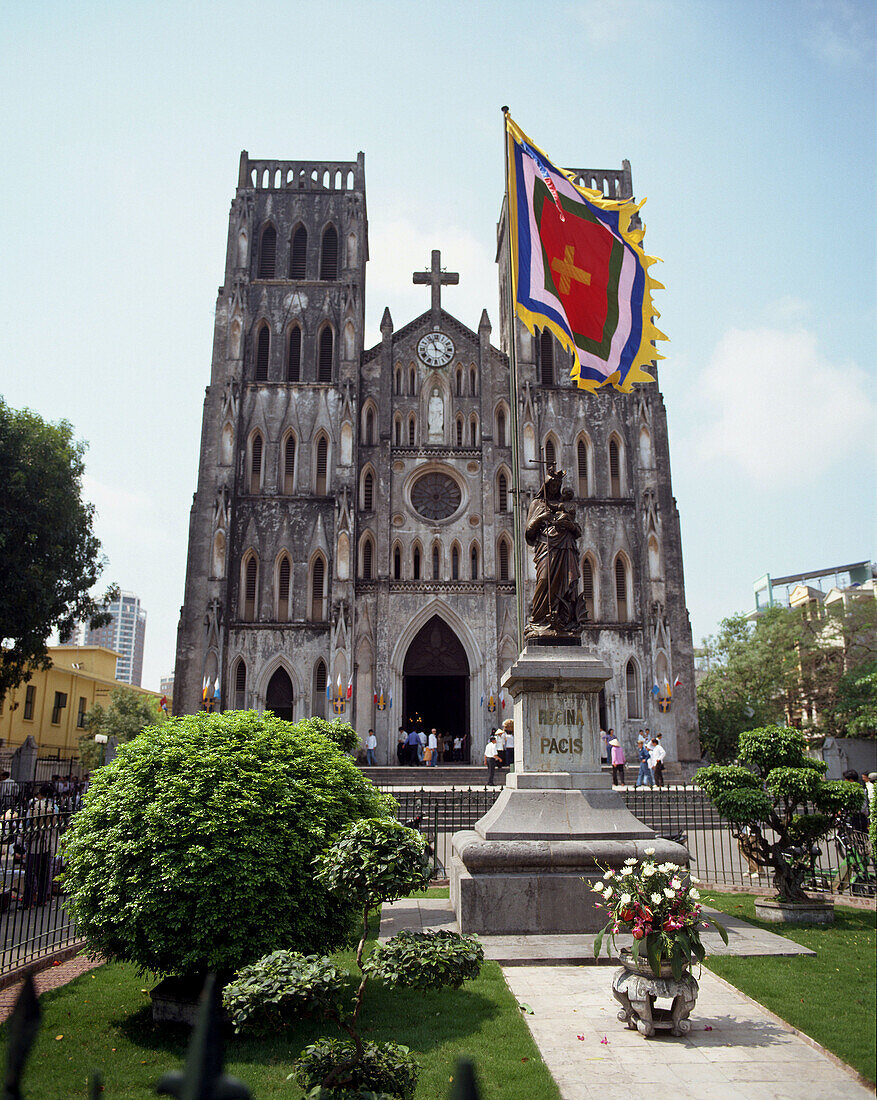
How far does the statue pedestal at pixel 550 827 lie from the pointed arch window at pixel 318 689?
20239 mm

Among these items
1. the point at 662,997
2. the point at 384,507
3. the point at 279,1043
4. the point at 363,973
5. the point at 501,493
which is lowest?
the point at 279,1043

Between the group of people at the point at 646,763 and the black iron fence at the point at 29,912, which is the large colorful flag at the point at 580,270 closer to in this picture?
the black iron fence at the point at 29,912

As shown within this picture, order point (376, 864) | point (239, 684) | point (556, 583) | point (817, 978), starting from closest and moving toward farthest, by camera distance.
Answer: point (376, 864) → point (817, 978) → point (556, 583) → point (239, 684)

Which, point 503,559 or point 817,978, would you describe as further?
point 503,559

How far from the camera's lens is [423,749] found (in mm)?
28312

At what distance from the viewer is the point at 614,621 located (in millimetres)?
31078

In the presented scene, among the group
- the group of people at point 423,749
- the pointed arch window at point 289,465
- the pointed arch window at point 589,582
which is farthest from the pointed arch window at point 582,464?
the pointed arch window at point 289,465

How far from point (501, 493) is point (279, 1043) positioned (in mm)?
26921

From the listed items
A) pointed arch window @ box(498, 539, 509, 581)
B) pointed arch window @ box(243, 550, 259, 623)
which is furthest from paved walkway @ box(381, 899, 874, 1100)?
pointed arch window @ box(243, 550, 259, 623)

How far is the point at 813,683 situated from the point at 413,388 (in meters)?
22.5

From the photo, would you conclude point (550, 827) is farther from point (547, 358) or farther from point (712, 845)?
point (547, 358)

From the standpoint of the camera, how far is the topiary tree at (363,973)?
14.1 ft

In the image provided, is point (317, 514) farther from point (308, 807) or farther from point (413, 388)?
point (308, 807)

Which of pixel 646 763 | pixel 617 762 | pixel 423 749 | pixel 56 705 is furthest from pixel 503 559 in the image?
pixel 56 705
